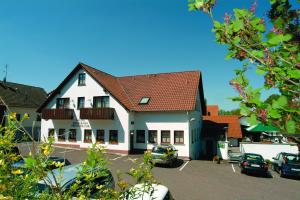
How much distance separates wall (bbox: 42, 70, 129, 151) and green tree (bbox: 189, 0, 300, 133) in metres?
24.3

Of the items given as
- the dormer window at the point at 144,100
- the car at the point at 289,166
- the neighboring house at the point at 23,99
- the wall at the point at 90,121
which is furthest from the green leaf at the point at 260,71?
the neighboring house at the point at 23,99

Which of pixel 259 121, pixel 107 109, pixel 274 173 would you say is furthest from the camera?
pixel 107 109

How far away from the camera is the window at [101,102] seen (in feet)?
91.4

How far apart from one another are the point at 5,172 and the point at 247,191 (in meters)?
14.6

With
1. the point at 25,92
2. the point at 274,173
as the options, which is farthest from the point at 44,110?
the point at 274,173

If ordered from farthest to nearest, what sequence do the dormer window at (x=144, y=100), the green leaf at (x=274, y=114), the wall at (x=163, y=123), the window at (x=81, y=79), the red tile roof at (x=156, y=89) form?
the window at (x=81, y=79)
the dormer window at (x=144, y=100)
the red tile roof at (x=156, y=89)
the wall at (x=163, y=123)
the green leaf at (x=274, y=114)

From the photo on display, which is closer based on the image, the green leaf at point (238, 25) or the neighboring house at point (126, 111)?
the green leaf at point (238, 25)

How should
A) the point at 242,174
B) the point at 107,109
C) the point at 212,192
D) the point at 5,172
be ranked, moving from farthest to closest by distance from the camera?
the point at 107,109 → the point at 242,174 → the point at 212,192 → the point at 5,172

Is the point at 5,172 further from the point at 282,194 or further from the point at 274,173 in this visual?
the point at 274,173

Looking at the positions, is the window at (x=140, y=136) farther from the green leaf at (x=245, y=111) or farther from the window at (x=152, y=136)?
the green leaf at (x=245, y=111)

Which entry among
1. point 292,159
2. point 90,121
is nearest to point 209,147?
point 292,159

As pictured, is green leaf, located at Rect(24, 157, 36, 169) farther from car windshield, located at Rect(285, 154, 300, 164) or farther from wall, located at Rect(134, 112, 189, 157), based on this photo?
wall, located at Rect(134, 112, 189, 157)

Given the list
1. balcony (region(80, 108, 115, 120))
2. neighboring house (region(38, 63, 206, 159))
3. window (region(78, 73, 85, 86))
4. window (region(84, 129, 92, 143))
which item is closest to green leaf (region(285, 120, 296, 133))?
neighboring house (region(38, 63, 206, 159))

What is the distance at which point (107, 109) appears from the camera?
26781 mm
